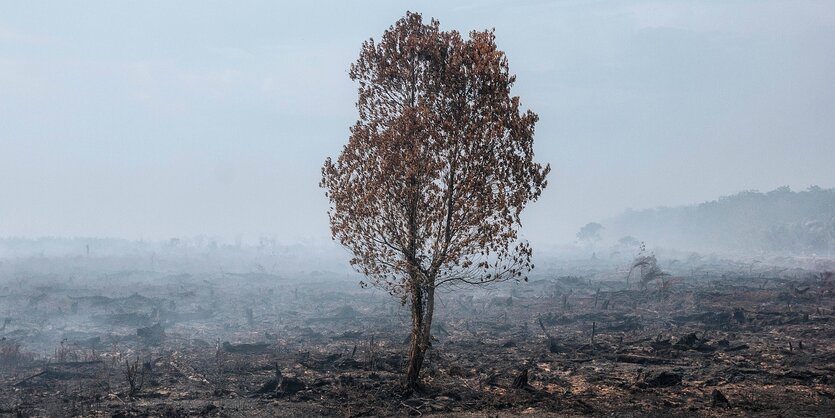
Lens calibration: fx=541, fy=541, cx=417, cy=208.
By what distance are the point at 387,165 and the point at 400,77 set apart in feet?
11.1

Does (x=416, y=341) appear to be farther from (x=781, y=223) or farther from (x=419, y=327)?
(x=781, y=223)

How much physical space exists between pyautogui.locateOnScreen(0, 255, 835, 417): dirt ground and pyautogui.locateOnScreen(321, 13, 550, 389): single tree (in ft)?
13.4

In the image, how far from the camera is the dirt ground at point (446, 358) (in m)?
17.2

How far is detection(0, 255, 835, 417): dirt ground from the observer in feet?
56.6

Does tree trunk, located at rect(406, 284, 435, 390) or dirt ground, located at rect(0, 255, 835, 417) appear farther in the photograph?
tree trunk, located at rect(406, 284, 435, 390)

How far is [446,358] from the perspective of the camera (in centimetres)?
2556

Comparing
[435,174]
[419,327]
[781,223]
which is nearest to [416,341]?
[419,327]

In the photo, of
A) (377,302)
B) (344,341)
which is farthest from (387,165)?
(377,302)

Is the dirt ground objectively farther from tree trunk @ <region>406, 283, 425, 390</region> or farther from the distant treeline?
the distant treeline

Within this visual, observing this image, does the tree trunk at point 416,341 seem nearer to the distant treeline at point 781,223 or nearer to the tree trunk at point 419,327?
the tree trunk at point 419,327

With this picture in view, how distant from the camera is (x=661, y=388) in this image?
18.3m

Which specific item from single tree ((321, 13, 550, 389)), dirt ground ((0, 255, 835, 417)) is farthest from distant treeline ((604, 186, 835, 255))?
single tree ((321, 13, 550, 389))

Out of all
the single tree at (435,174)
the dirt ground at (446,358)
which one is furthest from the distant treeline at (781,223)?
the single tree at (435,174)

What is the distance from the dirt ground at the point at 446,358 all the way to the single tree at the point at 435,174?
4070mm
